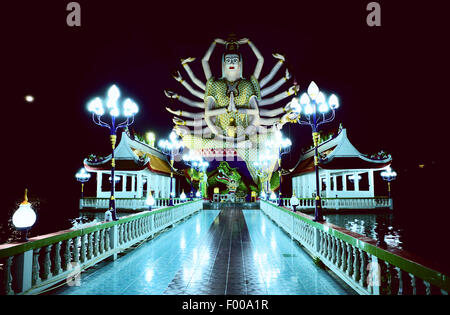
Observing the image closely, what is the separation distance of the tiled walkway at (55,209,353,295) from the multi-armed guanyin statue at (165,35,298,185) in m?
25.8

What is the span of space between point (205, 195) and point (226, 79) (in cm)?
1466

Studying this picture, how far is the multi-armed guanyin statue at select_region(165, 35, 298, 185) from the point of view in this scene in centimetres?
3219

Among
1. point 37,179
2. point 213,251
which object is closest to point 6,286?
point 213,251

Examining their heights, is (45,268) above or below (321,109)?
below

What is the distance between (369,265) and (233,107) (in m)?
29.5

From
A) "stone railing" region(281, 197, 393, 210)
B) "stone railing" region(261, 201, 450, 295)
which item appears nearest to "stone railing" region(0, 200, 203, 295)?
"stone railing" region(261, 201, 450, 295)

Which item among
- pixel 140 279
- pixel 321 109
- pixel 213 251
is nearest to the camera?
pixel 140 279

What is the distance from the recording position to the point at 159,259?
261 inches

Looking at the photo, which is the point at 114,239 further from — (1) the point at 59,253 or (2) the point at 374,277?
(2) the point at 374,277

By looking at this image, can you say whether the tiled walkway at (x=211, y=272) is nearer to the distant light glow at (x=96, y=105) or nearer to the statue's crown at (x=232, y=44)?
the distant light glow at (x=96, y=105)

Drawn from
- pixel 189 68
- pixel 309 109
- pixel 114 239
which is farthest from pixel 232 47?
pixel 114 239

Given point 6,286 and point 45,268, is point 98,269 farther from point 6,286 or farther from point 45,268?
point 6,286

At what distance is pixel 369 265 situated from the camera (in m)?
3.91
